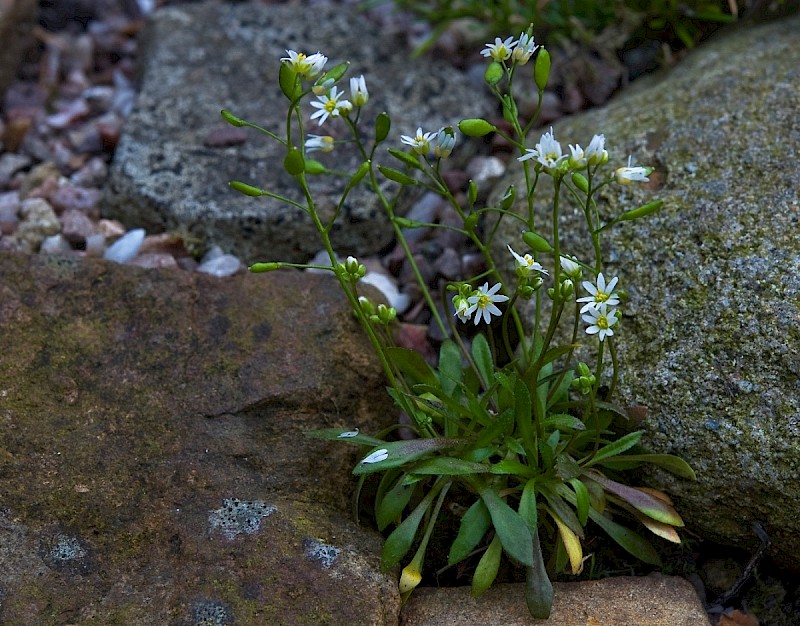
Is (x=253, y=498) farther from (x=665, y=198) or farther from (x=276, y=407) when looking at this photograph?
(x=665, y=198)

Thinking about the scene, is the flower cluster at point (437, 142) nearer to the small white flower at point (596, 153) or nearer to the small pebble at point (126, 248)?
the small white flower at point (596, 153)

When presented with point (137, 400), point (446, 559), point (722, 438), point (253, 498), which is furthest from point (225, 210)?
point (722, 438)

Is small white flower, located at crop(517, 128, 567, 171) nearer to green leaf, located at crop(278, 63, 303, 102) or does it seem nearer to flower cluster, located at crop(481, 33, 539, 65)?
flower cluster, located at crop(481, 33, 539, 65)

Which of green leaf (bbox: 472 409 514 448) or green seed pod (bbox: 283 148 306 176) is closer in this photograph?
green seed pod (bbox: 283 148 306 176)

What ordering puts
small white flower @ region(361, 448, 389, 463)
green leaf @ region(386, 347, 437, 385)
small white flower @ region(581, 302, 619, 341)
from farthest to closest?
green leaf @ region(386, 347, 437, 385), small white flower @ region(361, 448, 389, 463), small white flower @ region(581, 302, 619, 341)

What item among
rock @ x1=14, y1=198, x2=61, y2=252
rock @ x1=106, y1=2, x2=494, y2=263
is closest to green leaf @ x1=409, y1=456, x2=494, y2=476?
rock @ x1=106, y1=2, x2=494, y2=263

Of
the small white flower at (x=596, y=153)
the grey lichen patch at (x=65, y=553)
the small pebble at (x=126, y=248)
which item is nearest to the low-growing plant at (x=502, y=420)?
the small white flower at (x=596, y=153)
